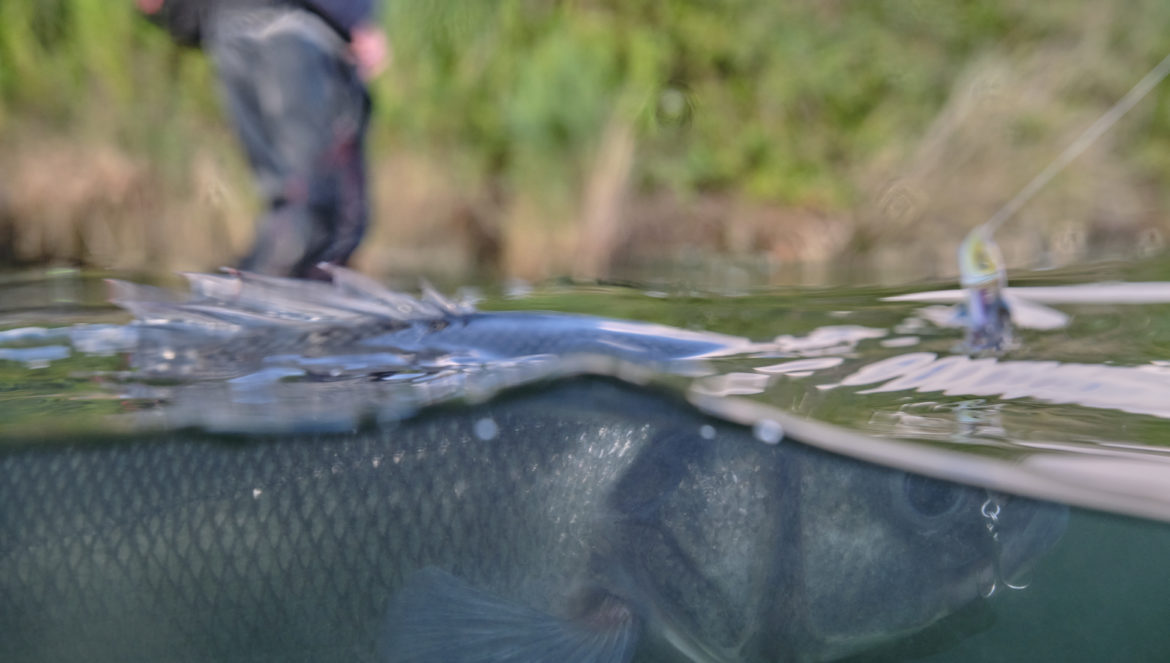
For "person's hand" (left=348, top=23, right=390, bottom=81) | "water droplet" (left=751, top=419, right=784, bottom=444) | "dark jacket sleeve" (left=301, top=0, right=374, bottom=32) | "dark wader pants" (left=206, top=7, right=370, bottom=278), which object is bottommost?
"water droplet" (left=751, top=419, right=784, bottom=444)

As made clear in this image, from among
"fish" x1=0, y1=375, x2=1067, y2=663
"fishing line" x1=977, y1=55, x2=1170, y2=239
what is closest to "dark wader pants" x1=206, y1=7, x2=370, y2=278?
"fish" x1=0, y1=375, x2=1067, y2=663

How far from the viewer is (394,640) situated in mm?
1945

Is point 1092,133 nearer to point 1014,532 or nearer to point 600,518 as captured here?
point 1014,532

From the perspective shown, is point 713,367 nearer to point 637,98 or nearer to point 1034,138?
point 637,98

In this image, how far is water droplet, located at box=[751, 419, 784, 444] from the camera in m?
2.07

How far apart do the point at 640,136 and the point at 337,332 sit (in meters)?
4.74

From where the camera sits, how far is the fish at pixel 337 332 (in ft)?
8.15

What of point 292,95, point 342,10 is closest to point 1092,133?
point 342,10

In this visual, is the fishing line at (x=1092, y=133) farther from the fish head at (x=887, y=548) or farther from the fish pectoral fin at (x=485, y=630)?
the fish pectoral fin at (x=485, y=630)

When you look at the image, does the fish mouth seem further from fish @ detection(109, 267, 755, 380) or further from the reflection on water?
fish @ detection(109, 267, 755, 380)

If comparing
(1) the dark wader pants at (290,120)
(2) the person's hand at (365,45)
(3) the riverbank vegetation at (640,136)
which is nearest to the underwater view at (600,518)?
(1) the dark wader pants at (290,120)

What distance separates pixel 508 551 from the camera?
201 centimetres

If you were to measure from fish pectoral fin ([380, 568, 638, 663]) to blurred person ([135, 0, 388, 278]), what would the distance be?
1788 mm

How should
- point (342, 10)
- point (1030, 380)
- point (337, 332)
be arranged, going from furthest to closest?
point (342, 10), point (337, 332), point (1030, 380)
